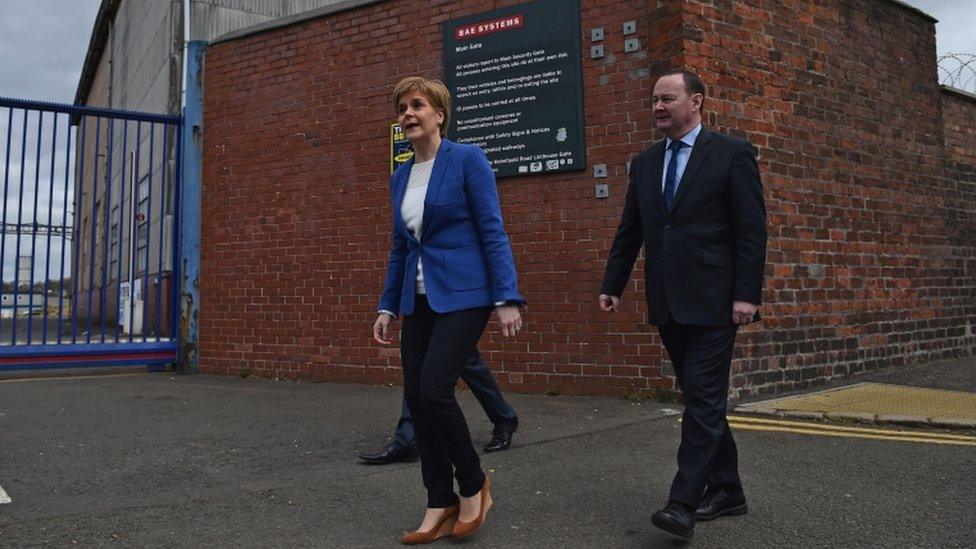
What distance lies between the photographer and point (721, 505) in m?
2.96

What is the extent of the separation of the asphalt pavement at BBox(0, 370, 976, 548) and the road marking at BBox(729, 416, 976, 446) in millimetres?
111

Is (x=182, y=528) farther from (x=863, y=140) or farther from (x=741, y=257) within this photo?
(x=863, y=140)

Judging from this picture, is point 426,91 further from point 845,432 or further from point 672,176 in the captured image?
point 845,432

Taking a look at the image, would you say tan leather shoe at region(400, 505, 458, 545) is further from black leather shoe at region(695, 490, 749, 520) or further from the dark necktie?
the dark necktie

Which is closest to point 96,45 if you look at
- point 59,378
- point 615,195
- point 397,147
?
point 59,378

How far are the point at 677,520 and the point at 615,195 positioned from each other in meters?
3.64

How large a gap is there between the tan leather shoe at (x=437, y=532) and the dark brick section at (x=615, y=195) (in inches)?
122

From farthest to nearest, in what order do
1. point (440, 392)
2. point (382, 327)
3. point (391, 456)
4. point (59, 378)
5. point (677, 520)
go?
point (59, 378) < point (391, 456) < point (382, 327) < point (440, 392) < point (677, 520)

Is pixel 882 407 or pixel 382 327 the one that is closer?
pixel 382 327

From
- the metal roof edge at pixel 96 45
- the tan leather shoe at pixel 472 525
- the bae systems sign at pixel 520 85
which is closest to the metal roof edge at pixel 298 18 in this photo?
the bae systems sign at pixel 520 85

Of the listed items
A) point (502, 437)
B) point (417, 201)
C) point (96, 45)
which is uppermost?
point (96, 45)

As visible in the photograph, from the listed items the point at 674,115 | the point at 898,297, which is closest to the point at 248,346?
the point at 674,115

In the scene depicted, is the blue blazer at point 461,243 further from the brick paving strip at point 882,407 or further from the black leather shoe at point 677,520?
the brick paving strip at point 882,407

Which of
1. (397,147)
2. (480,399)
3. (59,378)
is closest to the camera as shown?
(480,399)
